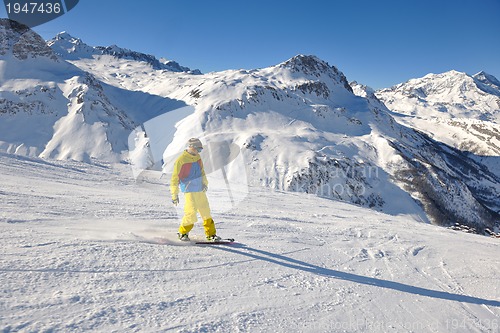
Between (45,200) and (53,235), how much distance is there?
300cm

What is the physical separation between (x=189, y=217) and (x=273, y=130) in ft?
183

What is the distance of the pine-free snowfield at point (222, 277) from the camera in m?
3.12

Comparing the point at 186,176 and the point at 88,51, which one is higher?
the point at 88,51

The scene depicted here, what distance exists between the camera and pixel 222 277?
14.1 feet

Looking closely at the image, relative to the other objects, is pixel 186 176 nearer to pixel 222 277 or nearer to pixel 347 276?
pixel 222 277

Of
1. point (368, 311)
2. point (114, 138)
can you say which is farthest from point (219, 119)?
point (368, 311)

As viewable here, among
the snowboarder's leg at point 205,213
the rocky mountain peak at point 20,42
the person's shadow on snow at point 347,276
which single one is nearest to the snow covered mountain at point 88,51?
the rocky mountain peak at point 20,42

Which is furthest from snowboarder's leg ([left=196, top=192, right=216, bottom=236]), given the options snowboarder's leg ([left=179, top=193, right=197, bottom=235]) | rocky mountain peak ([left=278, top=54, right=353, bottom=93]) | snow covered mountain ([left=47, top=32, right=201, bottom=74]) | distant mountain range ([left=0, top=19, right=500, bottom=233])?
snow covered mountain ([left=47, top=32, right=201, bottom=74])

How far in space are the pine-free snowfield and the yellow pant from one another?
0.51 m

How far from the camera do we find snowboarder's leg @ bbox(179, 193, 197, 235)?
5.87m

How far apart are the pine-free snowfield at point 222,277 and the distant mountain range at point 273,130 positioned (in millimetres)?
38060

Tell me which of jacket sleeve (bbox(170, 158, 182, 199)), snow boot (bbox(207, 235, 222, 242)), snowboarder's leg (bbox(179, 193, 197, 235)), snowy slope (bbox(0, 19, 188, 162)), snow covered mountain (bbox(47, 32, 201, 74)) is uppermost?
snow covered mountain (bbox(47, 32, 201, 74))

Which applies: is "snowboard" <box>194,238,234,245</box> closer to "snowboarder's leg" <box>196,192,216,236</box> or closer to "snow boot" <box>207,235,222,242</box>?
"snow boot" <box>207,235,222,242</box>

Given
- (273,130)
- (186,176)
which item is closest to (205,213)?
(186,176)
